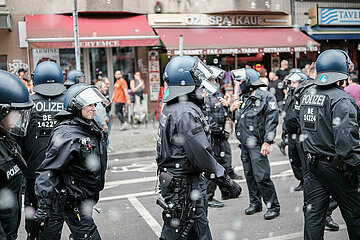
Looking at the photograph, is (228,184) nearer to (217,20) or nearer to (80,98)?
Result: (80,98)

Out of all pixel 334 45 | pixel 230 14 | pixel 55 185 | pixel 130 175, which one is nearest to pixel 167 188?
pixel 55 185

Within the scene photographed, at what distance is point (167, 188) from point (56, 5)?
40.5 feet

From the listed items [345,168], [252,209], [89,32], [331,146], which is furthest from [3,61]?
[345,168]

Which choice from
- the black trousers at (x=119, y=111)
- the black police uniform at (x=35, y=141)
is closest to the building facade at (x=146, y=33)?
the black trousers at (x=119, y=111)

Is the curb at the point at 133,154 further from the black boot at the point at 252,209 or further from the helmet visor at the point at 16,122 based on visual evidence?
the helmet visor at the point at 16,122

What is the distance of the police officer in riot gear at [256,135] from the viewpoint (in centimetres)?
555

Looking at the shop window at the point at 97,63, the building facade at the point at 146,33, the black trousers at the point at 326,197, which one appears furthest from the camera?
the shop window at the point at 97,63

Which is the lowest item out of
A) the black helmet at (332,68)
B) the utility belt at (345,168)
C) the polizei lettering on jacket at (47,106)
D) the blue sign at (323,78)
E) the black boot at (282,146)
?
the black boot at (282,146)

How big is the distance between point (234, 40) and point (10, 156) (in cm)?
1345

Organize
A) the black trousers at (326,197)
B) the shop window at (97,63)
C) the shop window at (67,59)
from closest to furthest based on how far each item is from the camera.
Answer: the black trousers at (326,197) → the shop window at (67,59) → the shop window at (97,63)

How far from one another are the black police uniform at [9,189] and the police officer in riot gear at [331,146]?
267 centimetres

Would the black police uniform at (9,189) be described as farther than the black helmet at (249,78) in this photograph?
No

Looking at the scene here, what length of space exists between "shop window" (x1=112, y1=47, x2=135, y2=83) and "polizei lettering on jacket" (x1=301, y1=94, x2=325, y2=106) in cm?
1182

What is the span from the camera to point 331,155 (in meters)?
3.88
